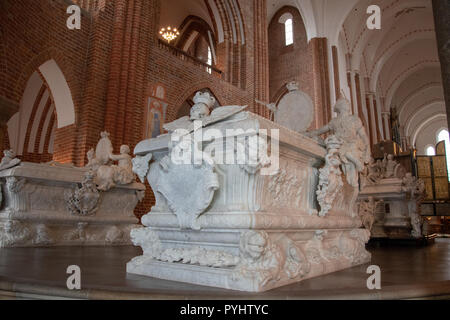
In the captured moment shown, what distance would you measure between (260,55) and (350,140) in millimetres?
9816

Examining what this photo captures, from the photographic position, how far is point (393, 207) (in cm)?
725

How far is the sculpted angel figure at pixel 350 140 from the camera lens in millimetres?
3533

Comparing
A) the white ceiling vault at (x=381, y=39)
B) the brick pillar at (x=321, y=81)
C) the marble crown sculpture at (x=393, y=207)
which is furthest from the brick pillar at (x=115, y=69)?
the brick pillar at (x=321, y=81)

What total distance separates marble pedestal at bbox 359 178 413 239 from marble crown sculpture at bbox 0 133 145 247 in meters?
4.86

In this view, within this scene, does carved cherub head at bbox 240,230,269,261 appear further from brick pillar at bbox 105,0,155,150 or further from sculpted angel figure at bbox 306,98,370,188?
brick pillar at bbox 105,0,155,150

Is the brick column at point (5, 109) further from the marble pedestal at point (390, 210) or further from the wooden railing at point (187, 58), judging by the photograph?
the marble pedestal at point (390, 210)

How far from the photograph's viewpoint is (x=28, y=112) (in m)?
13.1

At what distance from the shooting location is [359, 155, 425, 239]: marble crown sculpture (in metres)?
6.88

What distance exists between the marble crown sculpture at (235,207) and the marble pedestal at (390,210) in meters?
4.54

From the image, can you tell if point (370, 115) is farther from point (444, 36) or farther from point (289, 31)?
point (444, 36)

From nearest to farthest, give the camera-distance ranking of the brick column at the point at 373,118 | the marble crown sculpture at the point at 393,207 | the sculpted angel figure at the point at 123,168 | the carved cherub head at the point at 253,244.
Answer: the carved cherub head at the point at 253,244 → the sculpted angel figure at the point at 123,168 → the marble crown sculpture at the point at 393,207 → the brick column at the point at 373,118

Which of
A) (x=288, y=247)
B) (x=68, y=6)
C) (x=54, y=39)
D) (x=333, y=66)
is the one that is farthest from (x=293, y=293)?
(x=333, y=66)

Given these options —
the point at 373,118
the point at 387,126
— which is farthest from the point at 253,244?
the point at 387,126

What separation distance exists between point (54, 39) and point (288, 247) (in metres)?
6.86
